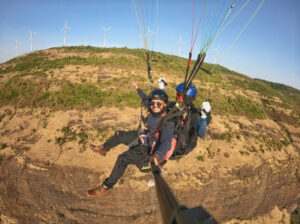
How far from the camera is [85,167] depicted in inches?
411

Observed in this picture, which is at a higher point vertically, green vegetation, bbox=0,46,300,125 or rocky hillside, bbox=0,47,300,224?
green vegetation, bbox=0,46,300,125

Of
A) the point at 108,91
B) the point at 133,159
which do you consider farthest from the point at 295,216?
the point at 108,91

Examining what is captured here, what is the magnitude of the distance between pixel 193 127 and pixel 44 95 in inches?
610

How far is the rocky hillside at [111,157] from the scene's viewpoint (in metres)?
10.1

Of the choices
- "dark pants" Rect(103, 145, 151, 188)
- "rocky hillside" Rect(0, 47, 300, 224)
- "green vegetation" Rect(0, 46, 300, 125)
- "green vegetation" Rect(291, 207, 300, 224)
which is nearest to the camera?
"dark pants" Rect(103, 145, 151, 188)

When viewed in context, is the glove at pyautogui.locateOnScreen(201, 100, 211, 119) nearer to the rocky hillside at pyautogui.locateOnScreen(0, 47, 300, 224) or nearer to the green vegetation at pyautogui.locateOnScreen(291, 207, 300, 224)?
the rocky hillside at pyautogui.locateOnScreen(0, 47, 300, 224)

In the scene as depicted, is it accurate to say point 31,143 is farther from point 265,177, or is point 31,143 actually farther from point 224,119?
point 265,177

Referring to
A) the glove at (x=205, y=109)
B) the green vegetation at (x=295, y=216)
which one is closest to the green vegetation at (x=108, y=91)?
the green vegetation at (x=295, y=216)

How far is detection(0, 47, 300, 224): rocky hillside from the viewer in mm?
10133

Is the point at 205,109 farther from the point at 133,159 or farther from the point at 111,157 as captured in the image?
the point at 111,157

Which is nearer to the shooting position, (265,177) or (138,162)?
(138,162)

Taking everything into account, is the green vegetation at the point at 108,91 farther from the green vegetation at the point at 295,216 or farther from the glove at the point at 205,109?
the glove at the point at 205,109

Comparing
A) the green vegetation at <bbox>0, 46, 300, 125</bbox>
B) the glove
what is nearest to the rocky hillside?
the green vegetation at <bbox>0, 46, 300, 125</bbox>

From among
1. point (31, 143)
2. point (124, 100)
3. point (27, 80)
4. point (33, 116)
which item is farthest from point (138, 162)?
point (27, 80)
